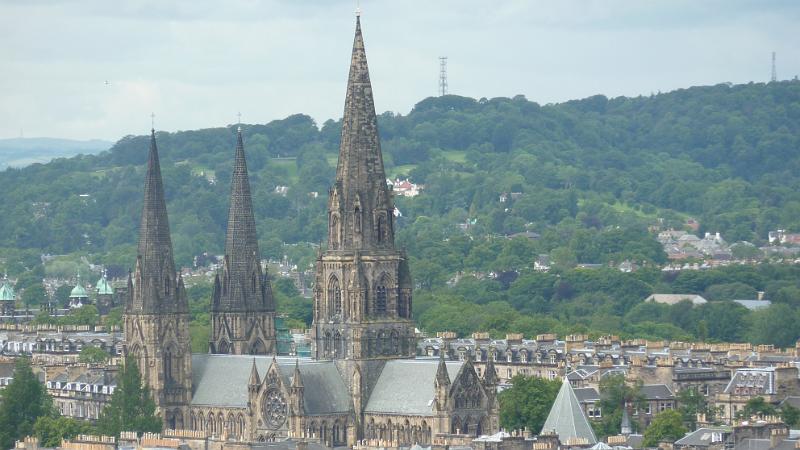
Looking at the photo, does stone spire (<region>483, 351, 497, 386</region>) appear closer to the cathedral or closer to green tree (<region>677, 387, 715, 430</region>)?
the cathedral

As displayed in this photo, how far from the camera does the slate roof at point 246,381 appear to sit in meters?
126

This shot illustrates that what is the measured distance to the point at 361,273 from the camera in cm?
12712

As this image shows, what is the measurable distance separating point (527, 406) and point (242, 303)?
18127 mm

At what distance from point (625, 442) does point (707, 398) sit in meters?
34.3

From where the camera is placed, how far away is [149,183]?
13638 centimetres

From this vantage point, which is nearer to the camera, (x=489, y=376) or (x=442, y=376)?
(x=442, y=376)

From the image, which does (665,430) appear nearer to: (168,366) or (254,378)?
(254,378)

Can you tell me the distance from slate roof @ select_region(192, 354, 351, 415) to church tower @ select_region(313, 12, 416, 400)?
2.78ft

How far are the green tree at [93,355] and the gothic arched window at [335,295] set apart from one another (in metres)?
42.7

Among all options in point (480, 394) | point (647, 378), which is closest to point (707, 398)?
point (647, 378)

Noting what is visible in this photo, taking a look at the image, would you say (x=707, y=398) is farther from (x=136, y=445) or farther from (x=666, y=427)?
(x=136, y=445)

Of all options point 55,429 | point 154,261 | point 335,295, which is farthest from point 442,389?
point 154,261

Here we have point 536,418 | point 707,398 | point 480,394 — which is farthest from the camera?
point 707,398

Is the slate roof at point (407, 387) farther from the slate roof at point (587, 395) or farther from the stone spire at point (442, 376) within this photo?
the slate roof at point (587, 395)
